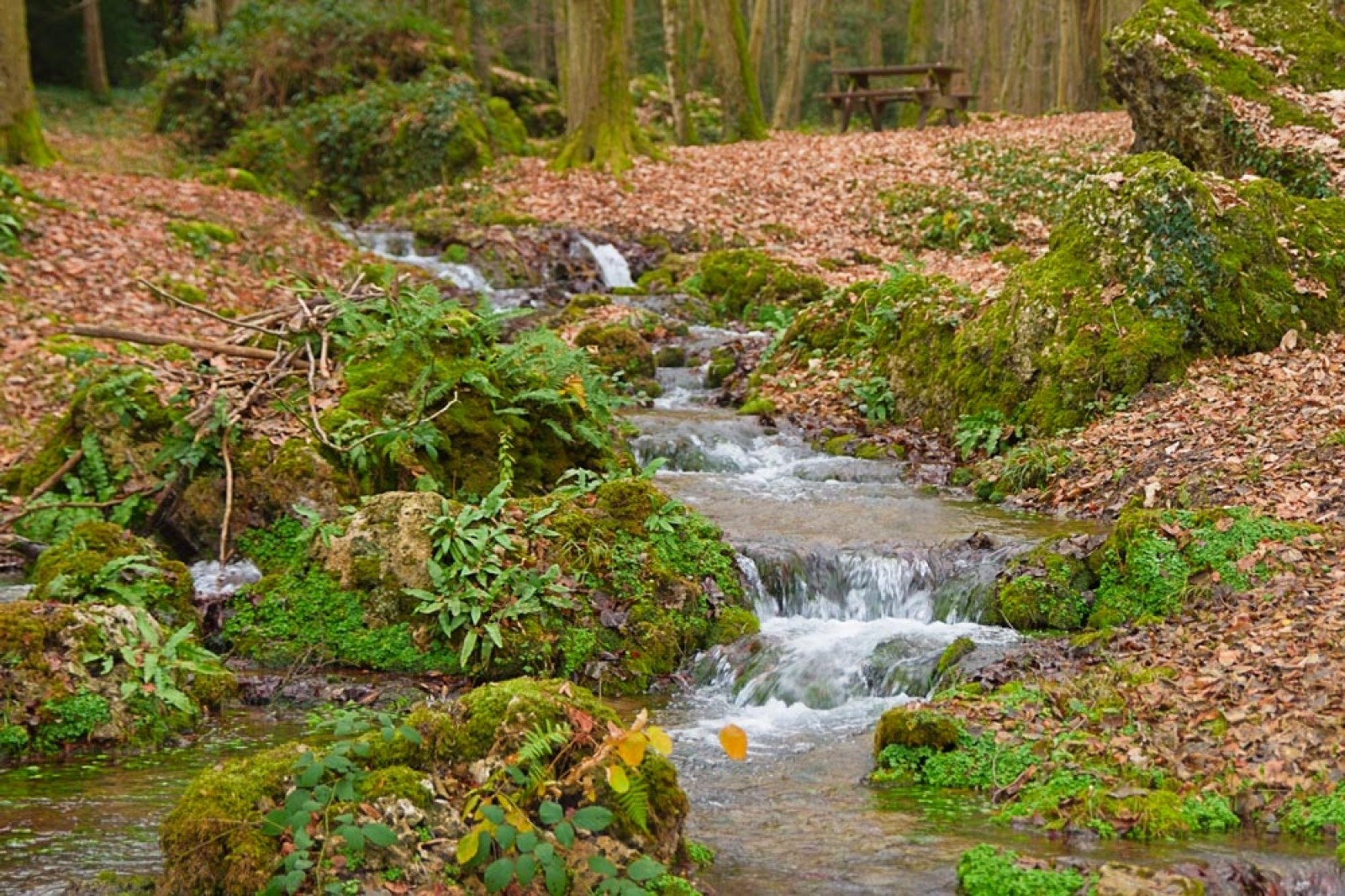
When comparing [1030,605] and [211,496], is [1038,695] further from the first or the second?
[211,496]

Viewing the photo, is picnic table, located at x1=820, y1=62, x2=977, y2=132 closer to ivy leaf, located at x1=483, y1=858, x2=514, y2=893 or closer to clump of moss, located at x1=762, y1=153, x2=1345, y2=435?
clump of moss, located at x1=762, y1=153, x2=1345, y2=435

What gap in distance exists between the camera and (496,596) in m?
7.88

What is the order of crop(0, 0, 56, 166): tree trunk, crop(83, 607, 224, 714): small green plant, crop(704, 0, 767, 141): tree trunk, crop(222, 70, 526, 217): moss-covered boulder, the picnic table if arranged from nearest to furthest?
crop(83, 607, 224, 714): small green plant
crop(0, 0, 56, 166): tree trunk
crop(222, 70, 526, 217): moss-covered boulder
the picnic table
crop(704, 0, 767, 141): tree trunk

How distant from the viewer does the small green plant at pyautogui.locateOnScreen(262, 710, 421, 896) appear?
4.38 metres

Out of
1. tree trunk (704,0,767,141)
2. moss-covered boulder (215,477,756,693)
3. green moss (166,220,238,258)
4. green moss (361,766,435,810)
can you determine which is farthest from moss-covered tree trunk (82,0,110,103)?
green moss (361,766,435,810)

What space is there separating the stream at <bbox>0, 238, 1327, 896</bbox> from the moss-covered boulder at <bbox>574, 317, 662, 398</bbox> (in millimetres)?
2210

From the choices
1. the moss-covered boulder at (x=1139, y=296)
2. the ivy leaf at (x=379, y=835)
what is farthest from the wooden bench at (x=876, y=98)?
the ivy leaf at (x=379, y=835)

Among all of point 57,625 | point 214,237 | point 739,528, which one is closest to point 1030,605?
point 739,528

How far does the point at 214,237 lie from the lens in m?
16.6

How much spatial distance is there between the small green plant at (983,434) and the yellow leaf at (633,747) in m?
7.72

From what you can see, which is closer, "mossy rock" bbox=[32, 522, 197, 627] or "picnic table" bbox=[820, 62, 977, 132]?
"mossy rock" bbox=[32, 522, 197, 627]

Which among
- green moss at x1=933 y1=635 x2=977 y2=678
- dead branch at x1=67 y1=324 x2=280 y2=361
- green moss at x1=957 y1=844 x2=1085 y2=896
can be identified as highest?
dead branch at x1=67 y1=324 x2=280 y2=361

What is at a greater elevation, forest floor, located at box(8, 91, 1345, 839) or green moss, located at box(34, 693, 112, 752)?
forest floor, located at box(8, 91, 1345, 839)

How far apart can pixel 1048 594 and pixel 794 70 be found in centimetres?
2810
